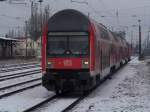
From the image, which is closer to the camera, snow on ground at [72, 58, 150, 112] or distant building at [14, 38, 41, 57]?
snow on ground at [72, 58, 150, 112]

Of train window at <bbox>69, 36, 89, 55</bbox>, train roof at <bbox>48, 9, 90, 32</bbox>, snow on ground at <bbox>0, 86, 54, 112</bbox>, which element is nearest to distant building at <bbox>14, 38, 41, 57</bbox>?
snow on ground at <bbox>0, 86, 54, 112</bbox>

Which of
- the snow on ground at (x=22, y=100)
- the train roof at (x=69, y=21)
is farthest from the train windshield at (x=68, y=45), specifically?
the snow on ground at (x=22, y=100)

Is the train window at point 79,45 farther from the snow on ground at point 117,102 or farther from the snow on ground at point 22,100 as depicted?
the snow on ground at point 22,100

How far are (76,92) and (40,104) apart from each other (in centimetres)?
486

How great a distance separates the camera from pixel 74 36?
18.3m

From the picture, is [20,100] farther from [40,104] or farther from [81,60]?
[81,60]

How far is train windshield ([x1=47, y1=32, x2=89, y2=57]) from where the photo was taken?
18109 mm

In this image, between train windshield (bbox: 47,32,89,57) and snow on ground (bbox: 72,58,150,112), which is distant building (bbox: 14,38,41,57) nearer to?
snow on ground (bbox: 72,58,150,112)

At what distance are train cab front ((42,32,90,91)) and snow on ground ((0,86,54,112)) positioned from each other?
0.84 meters

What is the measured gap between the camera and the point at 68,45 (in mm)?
18188

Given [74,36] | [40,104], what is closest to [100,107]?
[40,104]

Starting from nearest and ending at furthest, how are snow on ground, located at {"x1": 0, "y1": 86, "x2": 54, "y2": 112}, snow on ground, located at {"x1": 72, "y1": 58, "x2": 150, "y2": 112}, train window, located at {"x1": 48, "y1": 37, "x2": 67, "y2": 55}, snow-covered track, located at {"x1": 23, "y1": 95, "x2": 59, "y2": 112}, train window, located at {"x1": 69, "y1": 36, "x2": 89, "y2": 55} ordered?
snow-covered track, located at {"x1": 23, "y1": 95, "x2": 59, "y2": 112}, snow on ground, located at {"x1": 72, "y1": 58, "x2": 150, "y2": 112}, snow on ground, located at {"x1": 0, "y1": 86, "x2": 54, "y2": 112}, train window, located at {"x1": 69, "y1": 36, "x2": 89, "y2": 55}, train window, located at {"x1": 48, "y1": 37, "x2": 67, "y2": 55}

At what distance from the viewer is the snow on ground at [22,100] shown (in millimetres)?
14141

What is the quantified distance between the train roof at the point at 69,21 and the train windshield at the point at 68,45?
0.31m
